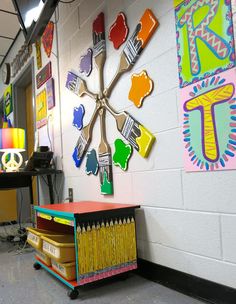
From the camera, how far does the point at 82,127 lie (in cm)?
208

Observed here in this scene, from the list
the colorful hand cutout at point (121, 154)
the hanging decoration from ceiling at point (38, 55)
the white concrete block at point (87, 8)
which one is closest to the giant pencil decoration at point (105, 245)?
the colorful hand cutout at point (121, 154)

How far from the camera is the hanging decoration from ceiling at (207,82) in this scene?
107 centimetres

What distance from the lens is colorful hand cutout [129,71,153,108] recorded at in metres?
1.45

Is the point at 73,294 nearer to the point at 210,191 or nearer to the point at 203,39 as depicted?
the point at 210,191

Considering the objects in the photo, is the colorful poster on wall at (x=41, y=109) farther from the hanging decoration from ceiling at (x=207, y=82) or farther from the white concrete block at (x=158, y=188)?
the hanging decoration from ceiling at (x=207, y=82)

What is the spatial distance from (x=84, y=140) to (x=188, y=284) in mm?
1177

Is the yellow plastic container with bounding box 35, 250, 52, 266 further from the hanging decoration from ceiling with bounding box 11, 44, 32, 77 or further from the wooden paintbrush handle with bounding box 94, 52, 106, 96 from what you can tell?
the hanging decoration from ceiling with bounding box 11, 44, 32, 77

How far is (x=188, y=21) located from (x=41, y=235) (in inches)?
51.8

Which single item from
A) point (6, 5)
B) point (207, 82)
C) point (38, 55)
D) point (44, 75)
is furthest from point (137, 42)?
point (6, 5)

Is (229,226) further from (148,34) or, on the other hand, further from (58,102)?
(58,102)

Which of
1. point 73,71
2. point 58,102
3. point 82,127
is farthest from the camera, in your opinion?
point 58,102

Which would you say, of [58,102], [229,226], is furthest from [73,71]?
[229,226]

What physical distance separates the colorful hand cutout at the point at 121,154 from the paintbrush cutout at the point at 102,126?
3.0 inches

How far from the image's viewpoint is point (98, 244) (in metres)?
1.33
